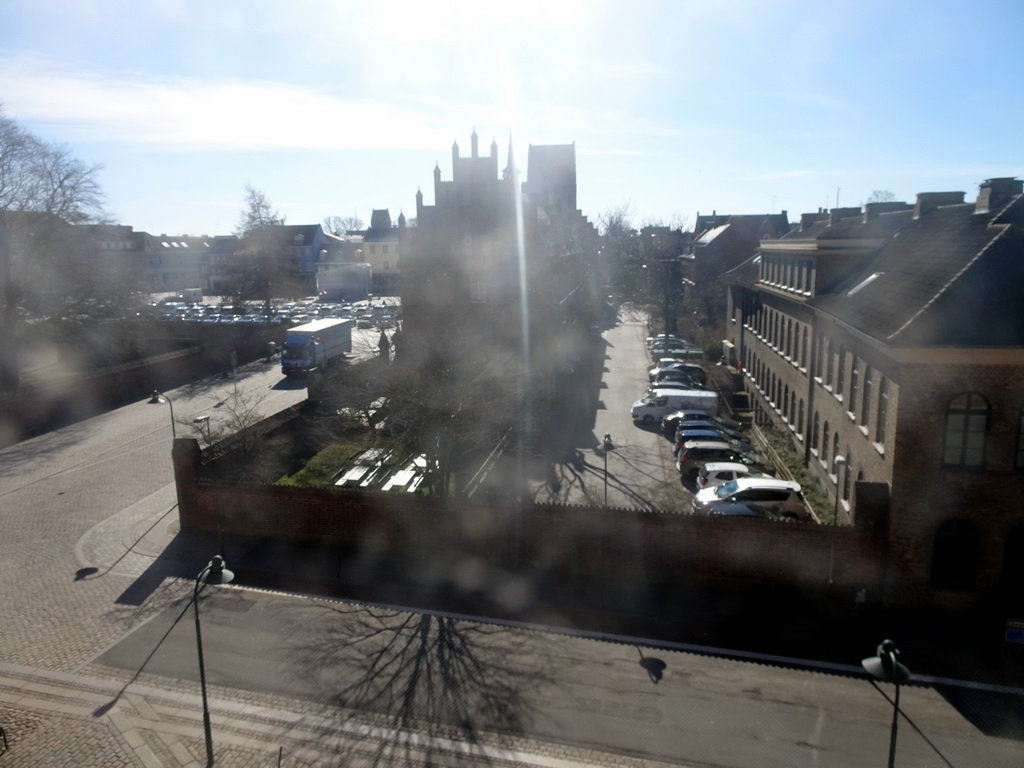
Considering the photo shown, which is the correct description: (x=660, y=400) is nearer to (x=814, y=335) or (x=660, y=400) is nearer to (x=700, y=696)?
(x=814, y=335)

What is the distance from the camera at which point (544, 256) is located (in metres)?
36.9

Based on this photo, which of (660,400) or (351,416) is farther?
(660,400)

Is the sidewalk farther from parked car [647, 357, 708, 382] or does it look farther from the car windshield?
parked car [647, 357, 708, 382]

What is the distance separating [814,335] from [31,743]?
2227 cm

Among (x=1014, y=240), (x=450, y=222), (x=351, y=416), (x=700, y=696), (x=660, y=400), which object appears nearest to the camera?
(x=700, y=696)

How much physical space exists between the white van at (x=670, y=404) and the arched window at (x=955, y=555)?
16526 millimetres

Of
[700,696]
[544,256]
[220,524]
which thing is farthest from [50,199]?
[700,696]

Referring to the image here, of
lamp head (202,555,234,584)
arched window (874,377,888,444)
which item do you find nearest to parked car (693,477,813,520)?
arched window (874,377,888,444)

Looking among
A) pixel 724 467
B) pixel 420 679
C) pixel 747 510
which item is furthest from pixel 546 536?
pixel 724 467

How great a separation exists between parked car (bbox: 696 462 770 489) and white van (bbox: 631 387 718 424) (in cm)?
920

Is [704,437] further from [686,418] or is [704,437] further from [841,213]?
[841,213]

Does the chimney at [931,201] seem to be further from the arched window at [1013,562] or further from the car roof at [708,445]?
the arched window at [1013,562]

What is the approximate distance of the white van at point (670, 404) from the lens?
103 ft

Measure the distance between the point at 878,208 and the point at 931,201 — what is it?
181 inches
